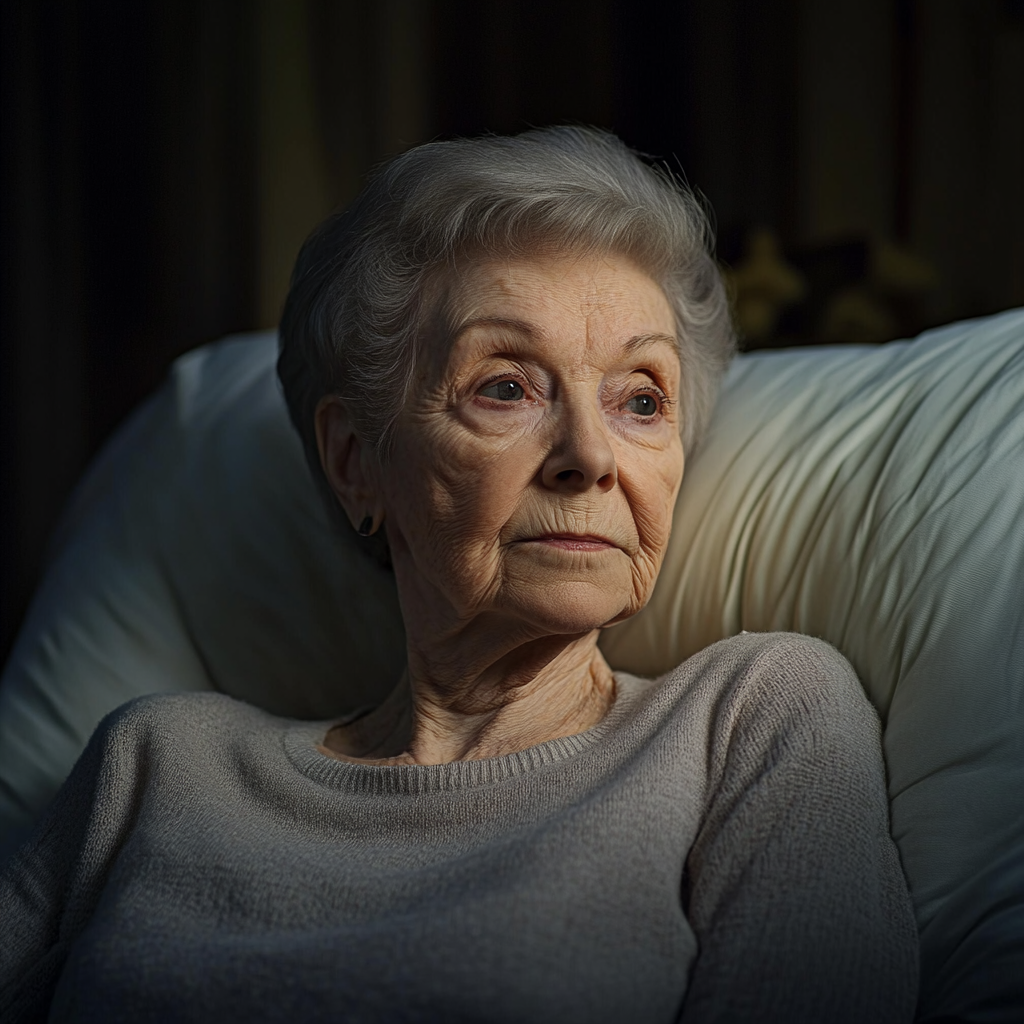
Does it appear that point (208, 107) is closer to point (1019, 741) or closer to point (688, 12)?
point (688, 12)

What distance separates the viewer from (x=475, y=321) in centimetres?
102

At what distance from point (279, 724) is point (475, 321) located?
54cm

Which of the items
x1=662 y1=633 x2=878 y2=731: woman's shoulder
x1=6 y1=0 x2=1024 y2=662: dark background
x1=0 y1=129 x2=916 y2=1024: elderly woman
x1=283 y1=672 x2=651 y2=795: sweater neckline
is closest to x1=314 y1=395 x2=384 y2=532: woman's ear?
x1=0 y1=129 x2=916 y2=1024: elderly woman

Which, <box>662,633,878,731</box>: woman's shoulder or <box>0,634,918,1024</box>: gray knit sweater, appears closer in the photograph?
<box>0,634,918,1024</box>: gray knit sweater

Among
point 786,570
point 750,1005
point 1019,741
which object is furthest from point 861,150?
point 750,1005

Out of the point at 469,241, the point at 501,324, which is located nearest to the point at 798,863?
the point at 501,324

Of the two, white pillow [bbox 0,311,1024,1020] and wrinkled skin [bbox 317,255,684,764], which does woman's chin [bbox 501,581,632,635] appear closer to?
wrinkled skin [bbox 317,255,684,764]

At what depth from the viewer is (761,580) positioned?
1.13m

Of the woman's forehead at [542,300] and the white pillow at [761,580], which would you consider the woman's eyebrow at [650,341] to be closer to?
the woman's forehead at [542,300]

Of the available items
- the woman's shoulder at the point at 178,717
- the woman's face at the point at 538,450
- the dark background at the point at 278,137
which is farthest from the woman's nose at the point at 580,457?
the dark background at the point at 278,137

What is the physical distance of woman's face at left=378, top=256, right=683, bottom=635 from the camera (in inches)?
38.9

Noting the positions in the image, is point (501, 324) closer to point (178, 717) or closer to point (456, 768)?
point (456, 768)

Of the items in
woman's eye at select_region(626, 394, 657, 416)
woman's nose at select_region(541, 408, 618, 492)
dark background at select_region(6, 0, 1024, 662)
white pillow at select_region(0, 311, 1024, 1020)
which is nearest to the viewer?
white pillow at select_region(0, 311, 1024, 1020)

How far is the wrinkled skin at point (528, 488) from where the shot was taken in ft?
3.26
